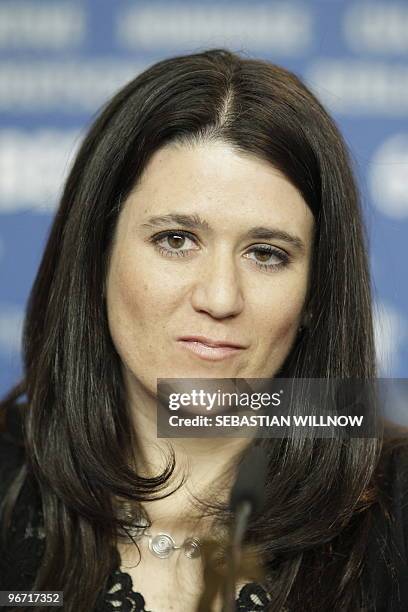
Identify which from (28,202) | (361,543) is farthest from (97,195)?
(28,202)

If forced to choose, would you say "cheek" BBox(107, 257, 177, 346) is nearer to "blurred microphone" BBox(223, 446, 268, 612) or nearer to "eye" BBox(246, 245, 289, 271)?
"eye" BBox(246, 245, 289, 271)

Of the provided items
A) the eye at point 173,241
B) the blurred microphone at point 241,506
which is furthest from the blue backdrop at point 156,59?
the blurred microphone at point 241,506

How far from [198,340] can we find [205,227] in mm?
127

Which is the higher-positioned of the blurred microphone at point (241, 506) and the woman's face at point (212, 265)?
the woman's face at point (212, 265)

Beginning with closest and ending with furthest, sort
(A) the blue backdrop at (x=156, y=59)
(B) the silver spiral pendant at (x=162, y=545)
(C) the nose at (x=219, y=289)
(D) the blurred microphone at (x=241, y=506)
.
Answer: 1. (D) the blurred microphone at (x=241, y=506)
2. (C) the nose at (x=219, y=289)
3. (B) the silver spiral pendant at (x=162, y=545)
4. (A) the blue backdrop at (x=156, y=59)

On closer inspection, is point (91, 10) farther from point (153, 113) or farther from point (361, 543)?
point (361, 543)

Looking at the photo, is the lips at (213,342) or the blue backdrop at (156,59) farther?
the blue backdrop at (156,59)

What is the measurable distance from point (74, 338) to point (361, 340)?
361mm

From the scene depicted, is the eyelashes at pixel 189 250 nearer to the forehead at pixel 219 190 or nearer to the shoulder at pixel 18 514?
the forehead at pixel 219 190

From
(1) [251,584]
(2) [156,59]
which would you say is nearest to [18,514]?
(1) [251,584]

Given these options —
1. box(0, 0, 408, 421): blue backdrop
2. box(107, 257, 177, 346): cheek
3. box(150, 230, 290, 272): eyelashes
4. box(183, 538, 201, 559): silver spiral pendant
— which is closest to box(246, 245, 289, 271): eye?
box(150, 230, 290, 272): eyelashes

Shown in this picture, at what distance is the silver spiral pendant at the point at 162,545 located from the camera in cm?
110

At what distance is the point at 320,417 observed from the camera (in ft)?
3.55

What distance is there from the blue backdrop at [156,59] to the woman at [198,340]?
0.48 meters
